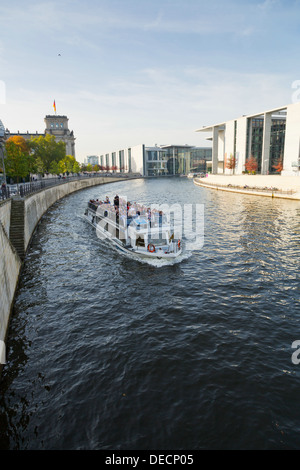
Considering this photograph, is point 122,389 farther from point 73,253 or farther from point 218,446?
point 73,253

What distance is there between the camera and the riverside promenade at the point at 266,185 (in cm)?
6025

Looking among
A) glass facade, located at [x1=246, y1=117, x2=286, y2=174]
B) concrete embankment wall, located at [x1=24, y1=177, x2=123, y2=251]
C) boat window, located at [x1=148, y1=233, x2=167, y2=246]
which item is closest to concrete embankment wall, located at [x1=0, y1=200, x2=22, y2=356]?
concrete embankment wall, located at [x1=24, y1=177, x2=123, y2=251]

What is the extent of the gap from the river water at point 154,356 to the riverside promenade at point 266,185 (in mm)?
40891

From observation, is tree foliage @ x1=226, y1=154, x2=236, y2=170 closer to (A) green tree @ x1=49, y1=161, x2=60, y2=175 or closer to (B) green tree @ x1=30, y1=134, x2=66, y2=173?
(A) green tree @ x1=49, y1=161, x2=60, y2=175

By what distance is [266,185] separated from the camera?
230 feet

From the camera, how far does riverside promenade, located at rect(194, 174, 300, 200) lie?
198ft

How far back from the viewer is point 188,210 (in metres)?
52.1

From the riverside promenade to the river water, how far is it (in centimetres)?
4089

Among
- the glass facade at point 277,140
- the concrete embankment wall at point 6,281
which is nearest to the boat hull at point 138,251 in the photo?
the concrete embankment wall at point 6,281

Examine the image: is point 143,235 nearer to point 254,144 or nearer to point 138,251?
point 138,251

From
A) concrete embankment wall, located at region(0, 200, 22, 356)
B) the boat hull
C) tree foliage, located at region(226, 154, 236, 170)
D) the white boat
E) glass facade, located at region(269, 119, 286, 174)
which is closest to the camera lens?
concrete embankment wall, located at region(0, 200, 22, 356)
